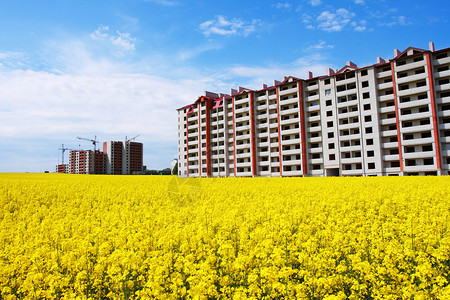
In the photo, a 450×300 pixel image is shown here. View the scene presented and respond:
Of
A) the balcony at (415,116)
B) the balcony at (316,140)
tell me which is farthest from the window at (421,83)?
the balcony at (316,140)

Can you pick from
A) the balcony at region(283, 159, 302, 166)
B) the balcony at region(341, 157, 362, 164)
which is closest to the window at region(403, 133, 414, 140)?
the balcony at region(341, 157, 362, 164)

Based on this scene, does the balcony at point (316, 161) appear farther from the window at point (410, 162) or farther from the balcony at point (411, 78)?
the balcony at point (411, 78)

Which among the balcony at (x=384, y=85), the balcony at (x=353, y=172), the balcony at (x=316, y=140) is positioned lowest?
the balcony at (x=353, y=172)

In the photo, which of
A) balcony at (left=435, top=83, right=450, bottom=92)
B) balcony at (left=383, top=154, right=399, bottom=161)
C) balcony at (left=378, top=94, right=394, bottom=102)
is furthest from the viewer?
balcony at (left=378, top=94, right=394, bottom=102)

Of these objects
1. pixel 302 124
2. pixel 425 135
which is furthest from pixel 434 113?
pixel 302 124

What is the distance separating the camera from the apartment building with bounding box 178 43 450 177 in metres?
51.6

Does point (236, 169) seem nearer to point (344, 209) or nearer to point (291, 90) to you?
point (291, 90)

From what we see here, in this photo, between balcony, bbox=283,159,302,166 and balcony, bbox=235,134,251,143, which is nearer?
balcony, bbox=283,159,302,166

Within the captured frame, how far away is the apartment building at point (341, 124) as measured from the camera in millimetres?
51594

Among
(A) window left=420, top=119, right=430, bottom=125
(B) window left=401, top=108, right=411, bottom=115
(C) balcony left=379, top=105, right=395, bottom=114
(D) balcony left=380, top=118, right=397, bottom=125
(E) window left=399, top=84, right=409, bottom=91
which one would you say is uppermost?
(E) window left=399, top=84, right=409, bottom=91

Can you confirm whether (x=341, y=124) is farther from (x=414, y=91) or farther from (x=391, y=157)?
(x=414, y=91)

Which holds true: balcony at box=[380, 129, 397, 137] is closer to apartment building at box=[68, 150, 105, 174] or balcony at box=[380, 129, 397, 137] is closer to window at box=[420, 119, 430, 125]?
window at box=[420, 119, 430, 125]

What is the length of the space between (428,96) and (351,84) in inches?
550

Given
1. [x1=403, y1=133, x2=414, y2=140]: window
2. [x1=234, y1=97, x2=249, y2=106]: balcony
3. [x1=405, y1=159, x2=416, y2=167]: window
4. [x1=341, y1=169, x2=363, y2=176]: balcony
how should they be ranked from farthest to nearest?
[x1=234, y1=97, x2=249, y2=106]: balcony, [x1=341, y1=169, x2=363, y2=176]: balcony, [x1=403, y1=133, x2=414, y2=140]: window, [x1=405, y1=159, x2=416, y2=167]: window
